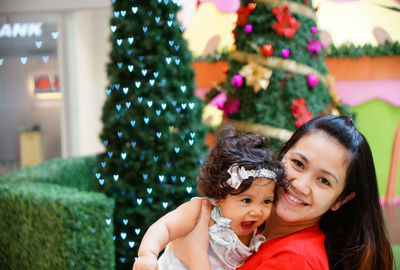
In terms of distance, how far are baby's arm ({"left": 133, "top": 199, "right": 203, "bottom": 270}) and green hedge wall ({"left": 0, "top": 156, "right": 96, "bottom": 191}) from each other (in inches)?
89.8

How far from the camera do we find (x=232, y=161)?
53.4 inches

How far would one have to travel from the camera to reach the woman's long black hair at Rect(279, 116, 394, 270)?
4.49 feet

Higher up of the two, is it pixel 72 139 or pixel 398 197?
pixel 72 139

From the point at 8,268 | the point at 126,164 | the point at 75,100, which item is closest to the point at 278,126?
the point at 126,164

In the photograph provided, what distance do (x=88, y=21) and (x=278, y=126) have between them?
475 centimetres

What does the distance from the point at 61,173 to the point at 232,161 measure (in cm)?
284

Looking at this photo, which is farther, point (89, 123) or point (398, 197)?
point (89, 123)

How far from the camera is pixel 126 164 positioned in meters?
2.91

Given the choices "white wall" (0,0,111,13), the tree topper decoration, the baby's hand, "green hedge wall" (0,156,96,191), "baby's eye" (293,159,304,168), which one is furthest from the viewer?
"white wall" (0,0,111,13)

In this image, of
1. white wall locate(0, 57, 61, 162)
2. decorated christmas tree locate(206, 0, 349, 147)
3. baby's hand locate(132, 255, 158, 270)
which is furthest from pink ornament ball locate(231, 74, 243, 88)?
white wall locate(0, 57, 61, 162)

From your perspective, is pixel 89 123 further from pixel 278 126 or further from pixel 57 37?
pixel 278 126

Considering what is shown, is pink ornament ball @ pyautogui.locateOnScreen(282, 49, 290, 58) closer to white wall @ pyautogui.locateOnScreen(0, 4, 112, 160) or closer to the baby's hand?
the baby's hand

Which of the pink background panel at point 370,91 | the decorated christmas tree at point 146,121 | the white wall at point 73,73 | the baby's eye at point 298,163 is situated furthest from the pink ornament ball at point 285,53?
the white wall at point 73,73

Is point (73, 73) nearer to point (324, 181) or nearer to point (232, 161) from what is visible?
point (232, 161)
